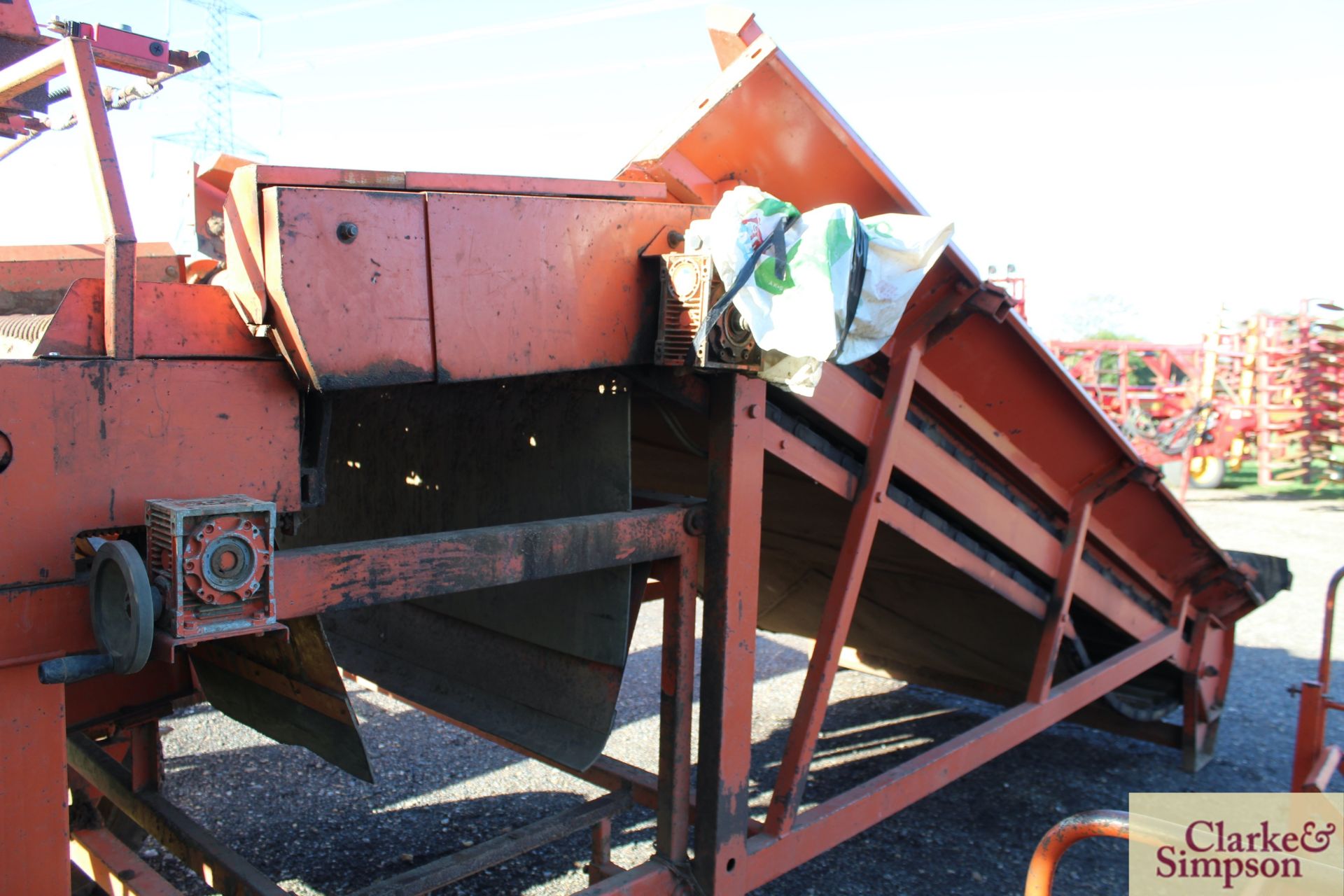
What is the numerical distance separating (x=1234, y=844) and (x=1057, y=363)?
4.54ft

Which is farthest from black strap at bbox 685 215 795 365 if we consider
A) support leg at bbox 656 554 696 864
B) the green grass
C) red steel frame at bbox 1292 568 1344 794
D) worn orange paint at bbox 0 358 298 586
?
the green grass

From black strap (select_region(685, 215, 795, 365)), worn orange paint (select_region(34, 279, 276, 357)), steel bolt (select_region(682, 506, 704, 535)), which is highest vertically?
black strap (select_region(685, 215, 795, 365))

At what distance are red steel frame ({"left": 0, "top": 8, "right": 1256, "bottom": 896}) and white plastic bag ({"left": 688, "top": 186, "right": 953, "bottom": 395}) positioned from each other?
236 mm

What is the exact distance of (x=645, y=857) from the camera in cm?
340

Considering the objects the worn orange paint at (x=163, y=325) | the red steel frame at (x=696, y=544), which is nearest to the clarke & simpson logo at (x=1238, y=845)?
the red steel frame at (x=696, y=544)

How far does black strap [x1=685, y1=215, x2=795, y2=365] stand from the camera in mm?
1964

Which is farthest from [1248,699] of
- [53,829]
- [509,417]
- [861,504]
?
[53,829]

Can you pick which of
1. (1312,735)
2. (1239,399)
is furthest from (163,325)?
(1239,399)

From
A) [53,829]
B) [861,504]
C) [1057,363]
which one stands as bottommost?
[53,829]

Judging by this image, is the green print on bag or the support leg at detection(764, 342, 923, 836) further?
the support leg at detection(764, 342, 923, 836)

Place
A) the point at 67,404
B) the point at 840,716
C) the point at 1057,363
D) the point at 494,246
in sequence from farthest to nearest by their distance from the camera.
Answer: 1. the point at 840,716
2. the point at 1057,363
3. the point at 494,246
4. the point at 67,404

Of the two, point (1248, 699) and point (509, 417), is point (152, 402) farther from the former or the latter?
point (1248, 699)

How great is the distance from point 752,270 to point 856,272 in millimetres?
231

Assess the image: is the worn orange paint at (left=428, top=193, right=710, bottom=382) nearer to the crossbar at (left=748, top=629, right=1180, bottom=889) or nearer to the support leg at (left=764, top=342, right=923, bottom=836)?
the support leg at (left=764, top=342, right=923, bottom=836)
